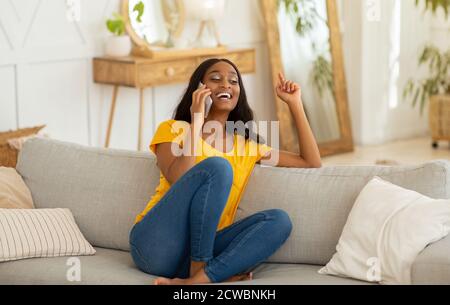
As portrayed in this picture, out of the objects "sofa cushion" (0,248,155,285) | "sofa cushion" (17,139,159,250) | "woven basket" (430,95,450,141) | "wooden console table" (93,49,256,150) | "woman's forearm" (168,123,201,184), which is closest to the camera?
"sofa cushion" (0,248,155,285)

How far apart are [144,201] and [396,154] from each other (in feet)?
13.3

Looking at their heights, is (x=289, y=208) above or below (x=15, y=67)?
below

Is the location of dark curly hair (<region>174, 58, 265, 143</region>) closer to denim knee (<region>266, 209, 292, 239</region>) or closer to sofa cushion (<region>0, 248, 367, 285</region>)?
denim knee (<region>266, 209, 292, 239</region>)

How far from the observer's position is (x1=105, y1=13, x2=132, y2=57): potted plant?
5312 millimetres

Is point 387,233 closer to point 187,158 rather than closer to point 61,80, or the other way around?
point 187,158

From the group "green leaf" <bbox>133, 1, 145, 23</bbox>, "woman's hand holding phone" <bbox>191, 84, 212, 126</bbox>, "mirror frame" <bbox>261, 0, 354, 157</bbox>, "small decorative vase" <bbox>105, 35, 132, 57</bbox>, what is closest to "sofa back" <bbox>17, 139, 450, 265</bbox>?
"woman's hand holding phone" <bbox>191, 84, 212, 126</bbox>

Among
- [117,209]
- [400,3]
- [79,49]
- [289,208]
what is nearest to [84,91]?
[79,49]

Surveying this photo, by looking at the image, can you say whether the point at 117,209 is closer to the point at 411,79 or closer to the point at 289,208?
the point at 289,208

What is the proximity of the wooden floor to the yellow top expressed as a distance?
10.9 ft

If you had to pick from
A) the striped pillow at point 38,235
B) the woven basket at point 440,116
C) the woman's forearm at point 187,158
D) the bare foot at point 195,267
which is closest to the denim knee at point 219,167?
the woman's forearm at point 187,158

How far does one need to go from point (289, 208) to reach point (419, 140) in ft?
15.8

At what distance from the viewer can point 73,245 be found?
10.6ft

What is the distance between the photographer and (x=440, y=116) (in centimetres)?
708

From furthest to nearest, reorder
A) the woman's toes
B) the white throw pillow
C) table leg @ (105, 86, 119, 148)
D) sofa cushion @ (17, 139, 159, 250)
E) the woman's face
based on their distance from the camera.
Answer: table leg @ (105, 86, 119, 148) → sofa cushion @ (17, 139, 159, 250) → the woman's face → the woman's toes → the white throw pillow
